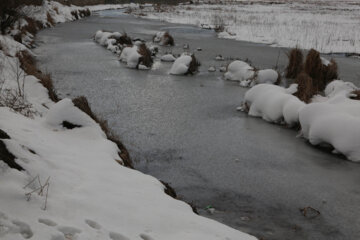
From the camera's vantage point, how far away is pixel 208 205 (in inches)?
182

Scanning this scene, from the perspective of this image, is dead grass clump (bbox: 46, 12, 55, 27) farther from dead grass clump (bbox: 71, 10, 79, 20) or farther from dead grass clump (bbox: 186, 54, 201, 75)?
dead grass clump (bbox: 186, 54, 201, 75)

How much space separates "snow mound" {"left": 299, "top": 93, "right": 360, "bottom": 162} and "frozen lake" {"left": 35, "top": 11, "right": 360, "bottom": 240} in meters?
0.22

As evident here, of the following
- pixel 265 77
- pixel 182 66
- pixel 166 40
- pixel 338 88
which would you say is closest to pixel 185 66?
pixel 182 66

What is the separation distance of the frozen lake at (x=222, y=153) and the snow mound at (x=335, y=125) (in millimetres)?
220

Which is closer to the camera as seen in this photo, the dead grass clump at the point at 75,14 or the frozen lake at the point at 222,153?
the frozen lake at the point at 222,153

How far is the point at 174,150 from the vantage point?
6273mm

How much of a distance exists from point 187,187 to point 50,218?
2.73 m

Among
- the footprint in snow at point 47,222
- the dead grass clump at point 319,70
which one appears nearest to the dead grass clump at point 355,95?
the dead grass clump at point 319,70

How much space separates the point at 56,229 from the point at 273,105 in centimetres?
640

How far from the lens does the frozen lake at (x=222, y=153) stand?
4445 millimetres

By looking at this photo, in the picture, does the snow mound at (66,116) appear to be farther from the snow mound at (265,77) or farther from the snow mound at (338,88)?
the snow mound at (265,77)

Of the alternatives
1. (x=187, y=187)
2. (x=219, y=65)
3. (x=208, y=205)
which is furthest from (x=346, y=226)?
(x=219, y=65)

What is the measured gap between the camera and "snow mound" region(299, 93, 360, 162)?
6.12 meters

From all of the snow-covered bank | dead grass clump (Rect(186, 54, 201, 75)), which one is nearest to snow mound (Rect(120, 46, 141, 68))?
dead grass clump (Rect(186, 54, 201, 75))
